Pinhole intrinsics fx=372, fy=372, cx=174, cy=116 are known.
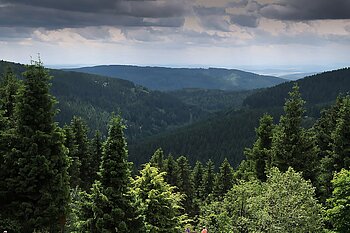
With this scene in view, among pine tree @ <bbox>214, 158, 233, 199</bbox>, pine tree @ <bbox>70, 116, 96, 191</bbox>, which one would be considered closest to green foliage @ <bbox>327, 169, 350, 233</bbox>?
pine tree @ <bbox>70, 116, 96, 191</bbox>

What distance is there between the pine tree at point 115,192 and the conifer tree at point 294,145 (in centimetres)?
1702

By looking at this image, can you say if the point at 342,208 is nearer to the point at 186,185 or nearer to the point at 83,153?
the point at 83,153

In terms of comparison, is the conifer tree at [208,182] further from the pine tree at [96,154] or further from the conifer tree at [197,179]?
the pine tree at [96,154]

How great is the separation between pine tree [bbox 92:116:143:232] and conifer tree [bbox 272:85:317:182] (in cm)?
1702

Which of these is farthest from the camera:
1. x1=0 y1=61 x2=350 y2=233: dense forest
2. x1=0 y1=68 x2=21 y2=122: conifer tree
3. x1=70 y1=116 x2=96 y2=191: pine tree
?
x1=70 y1=116 x2=96 y2=191: pine tree

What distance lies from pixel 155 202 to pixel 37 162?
Result: 266 inches

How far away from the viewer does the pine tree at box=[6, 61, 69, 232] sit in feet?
66.0

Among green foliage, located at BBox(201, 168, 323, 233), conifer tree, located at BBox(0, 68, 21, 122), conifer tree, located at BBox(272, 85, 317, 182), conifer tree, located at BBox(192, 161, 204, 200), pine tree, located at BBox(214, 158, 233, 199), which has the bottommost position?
conifer tree, located at BBox(192, 161, 204, 200)

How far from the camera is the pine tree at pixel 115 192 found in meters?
17.3

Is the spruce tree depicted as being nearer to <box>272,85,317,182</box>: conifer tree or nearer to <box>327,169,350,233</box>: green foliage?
<box>272,85,317,182</box>: conifer tree

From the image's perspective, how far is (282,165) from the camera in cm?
3109

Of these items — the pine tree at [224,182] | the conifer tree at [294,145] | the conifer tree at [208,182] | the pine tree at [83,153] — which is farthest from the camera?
the conifer tree at [208,182]

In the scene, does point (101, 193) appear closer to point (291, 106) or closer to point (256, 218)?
point (256, 218)

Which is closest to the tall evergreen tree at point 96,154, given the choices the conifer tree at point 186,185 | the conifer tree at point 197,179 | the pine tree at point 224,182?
the conifer tree at point 186,185
